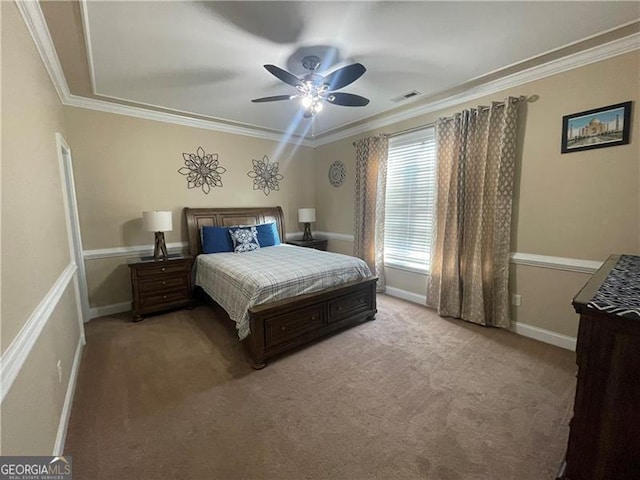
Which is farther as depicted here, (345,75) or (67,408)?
(345,75)

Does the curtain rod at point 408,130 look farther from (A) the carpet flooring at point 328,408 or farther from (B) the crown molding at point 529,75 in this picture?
(A) the carpet flooring at point 328,408

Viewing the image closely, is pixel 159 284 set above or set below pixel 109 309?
above

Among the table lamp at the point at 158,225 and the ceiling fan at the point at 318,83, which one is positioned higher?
the ceiling fan at the point at 318,83

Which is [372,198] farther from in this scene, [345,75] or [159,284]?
[159,284]

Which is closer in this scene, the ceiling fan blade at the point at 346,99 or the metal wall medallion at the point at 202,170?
the ceiling fan blade at the point at 346,99

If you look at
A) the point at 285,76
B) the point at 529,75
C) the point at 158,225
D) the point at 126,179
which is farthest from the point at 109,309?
the point at 529,75

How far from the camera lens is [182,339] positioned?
115 inches

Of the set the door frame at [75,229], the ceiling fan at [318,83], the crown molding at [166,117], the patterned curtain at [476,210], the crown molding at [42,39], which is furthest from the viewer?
the crown molding at [166,117]

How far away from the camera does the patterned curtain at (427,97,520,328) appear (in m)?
2.87

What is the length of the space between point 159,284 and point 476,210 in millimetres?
3983

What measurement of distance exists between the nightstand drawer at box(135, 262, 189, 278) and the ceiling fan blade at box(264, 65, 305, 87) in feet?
8.88

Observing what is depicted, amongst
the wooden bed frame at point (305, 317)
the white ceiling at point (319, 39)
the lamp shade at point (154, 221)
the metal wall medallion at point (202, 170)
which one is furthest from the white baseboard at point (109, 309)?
the white ceiling at point (319, 39)

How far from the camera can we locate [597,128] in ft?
7.80

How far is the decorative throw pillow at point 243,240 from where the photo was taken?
3.97 metres
